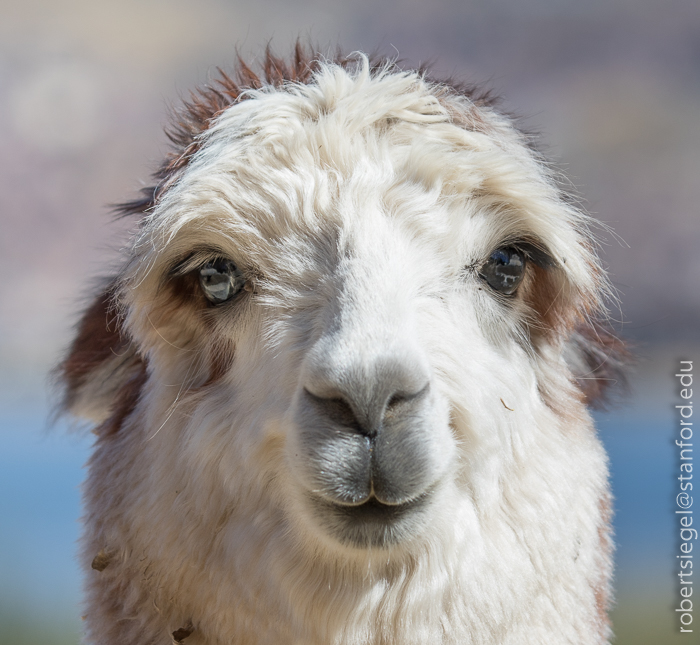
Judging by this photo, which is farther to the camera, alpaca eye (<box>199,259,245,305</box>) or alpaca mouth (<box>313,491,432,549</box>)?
alpaca eye (<box>199,259,245,305</box>)

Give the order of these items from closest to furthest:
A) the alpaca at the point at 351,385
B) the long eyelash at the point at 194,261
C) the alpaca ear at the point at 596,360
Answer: the alpaca at the point at 351,385
the long eyelash at the point at 194,261
the alpaca ear at the point at 596,360

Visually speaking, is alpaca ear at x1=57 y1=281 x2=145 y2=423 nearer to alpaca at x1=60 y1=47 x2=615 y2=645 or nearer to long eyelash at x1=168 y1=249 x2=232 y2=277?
alpaca at x1=60 y1=47 x2=615 y2=645

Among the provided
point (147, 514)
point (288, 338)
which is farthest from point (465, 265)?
point (147, 514)

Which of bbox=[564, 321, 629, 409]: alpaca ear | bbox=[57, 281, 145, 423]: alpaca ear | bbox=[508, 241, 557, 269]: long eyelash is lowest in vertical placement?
bbox=[57, 281, 145, 423]: alpaca ear

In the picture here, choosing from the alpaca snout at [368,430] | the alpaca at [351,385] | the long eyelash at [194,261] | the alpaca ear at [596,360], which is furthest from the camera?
the alpaca ear at [596,360]

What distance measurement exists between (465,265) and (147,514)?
959 millimetres

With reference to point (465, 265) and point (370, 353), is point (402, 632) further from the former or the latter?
point (465, 265)

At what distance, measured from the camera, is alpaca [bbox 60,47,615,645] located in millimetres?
1364

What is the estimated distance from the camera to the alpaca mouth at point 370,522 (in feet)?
4.47

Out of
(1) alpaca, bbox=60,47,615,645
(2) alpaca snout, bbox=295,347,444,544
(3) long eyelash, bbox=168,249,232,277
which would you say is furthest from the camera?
(3) long eyelash, bbox=168,249,232,277

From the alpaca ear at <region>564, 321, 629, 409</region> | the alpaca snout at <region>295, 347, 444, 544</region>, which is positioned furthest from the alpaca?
the alpaca ear at <region>564, 321, 629, 409</region>

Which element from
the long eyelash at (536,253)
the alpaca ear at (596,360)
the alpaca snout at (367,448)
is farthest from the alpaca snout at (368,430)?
the alpaca ear at (596,360)

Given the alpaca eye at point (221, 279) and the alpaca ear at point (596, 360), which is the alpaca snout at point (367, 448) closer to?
the alpaca eye at point (221, 279)

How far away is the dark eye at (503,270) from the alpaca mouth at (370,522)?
585mm
